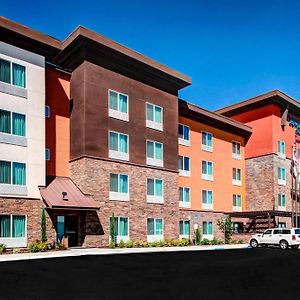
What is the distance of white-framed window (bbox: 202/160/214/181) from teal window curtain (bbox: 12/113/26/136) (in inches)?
802

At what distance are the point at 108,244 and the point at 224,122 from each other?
2060 centimetres

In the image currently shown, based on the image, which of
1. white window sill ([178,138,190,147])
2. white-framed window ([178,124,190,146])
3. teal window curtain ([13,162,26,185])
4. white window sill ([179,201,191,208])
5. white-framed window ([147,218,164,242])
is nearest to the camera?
teal window curtain ([13,162,26,185])

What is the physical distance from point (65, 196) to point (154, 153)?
997cm

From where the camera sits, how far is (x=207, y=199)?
42.0 meters

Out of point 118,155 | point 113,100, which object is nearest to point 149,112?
point 113,100

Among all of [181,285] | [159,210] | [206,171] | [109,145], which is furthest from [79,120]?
[181,285]

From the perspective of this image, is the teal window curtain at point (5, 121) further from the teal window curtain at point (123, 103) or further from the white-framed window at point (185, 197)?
the white-framed window at point (185, 197)

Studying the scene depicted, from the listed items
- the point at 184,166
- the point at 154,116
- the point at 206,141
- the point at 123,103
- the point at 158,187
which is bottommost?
the point at 158,187

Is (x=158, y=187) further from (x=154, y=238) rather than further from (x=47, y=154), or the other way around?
(x=47, y=154)

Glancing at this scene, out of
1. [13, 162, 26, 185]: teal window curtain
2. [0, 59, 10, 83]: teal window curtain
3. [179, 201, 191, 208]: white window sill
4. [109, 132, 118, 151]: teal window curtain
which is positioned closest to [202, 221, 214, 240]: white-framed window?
[179, 201, 191, 208]: white window sill

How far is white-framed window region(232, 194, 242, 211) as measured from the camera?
149 ft

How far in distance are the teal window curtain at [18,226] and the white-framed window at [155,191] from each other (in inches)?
432

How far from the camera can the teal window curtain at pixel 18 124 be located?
27.0 metres

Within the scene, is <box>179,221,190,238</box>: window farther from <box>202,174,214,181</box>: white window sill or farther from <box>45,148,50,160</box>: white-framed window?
<box>45,148,50,160</box>: white-framed window
